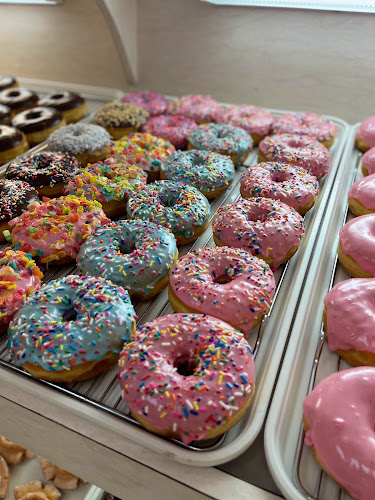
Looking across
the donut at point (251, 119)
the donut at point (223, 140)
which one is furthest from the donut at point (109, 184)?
the donut at point (251, 119)

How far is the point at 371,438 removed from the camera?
106 cm

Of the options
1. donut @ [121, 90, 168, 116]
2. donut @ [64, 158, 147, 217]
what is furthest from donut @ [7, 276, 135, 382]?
donut @ [121, 90, 168, 116]

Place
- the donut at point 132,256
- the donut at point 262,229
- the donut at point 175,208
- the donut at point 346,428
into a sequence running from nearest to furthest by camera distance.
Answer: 1. the donut at point 346,428
2. the donut at point 132,256
3. the donut at point 262,229
4. the donut at point 175,208

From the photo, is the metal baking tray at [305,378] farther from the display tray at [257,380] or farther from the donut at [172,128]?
the donut at [172,128]

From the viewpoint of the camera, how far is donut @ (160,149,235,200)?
85.7 inches

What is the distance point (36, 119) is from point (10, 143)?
0.36 m

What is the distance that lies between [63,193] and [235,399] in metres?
1.55

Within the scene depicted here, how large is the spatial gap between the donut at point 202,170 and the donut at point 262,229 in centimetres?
30

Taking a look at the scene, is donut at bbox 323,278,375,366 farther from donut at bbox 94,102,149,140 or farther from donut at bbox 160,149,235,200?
donut at bbox 94,102,149,140

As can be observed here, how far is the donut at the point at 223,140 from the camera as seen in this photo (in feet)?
8.08

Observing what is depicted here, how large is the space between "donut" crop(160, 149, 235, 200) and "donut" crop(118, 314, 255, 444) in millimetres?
1000

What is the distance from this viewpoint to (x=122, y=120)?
2.82 meters

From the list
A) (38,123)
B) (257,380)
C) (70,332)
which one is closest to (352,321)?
(257,380)

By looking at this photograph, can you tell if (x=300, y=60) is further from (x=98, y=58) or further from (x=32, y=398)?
(x=32, y=398)
